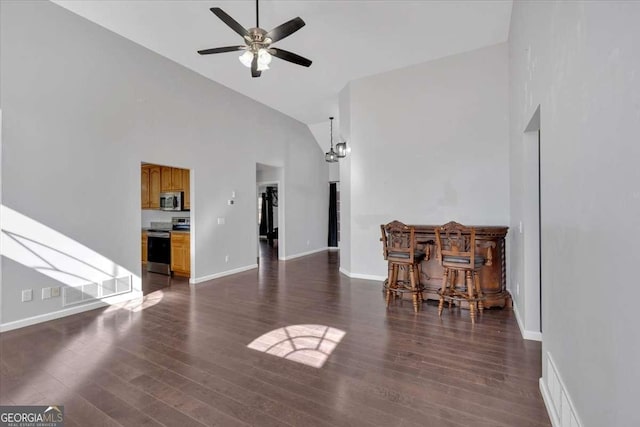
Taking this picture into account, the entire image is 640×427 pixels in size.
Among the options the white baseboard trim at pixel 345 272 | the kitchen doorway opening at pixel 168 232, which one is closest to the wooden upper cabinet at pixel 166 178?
the kitchen doorway opening at pixel 168 232

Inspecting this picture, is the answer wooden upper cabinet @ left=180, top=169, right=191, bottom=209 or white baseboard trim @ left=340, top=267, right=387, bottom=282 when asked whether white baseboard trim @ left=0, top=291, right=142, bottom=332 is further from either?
white baseboard trim @ left=340, top=267, right=387, bottom=282

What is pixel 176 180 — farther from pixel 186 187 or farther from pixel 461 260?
pixel 461 260

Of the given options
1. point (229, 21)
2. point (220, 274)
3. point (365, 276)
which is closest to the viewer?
point (229, 21)

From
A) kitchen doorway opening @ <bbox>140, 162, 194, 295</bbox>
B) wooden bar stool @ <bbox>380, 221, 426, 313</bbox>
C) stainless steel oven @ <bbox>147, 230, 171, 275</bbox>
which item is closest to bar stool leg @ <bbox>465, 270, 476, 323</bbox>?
wooden bar stool @ <bbox>380, 221, 426, 313</bbox>

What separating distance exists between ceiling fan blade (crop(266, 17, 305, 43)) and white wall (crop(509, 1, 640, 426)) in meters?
1.98

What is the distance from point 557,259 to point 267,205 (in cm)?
1093

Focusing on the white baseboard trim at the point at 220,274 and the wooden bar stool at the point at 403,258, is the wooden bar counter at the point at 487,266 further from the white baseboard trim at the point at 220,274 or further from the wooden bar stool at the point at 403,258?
the white baseboard trim at the point at 220,274

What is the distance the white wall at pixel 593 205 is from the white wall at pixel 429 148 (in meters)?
2.64

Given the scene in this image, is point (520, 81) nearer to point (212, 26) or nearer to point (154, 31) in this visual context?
point (212, 26)

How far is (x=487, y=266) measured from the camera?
12.7ft

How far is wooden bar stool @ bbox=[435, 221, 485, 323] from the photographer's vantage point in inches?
135

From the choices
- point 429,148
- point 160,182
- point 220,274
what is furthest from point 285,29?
point 160,182

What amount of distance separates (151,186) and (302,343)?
555 centimetres

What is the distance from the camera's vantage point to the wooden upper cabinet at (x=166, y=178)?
6297mm
